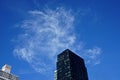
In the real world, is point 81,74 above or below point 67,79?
above

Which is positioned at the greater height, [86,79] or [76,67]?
[76,67]

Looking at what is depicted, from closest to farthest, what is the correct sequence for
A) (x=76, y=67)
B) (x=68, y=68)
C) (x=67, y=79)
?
(x=67, y=79) < (x=68, y=68) < (x=76, y=67)

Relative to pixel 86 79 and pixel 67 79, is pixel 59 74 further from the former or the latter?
pixel 86 79

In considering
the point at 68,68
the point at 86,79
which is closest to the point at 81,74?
the point at 86,79

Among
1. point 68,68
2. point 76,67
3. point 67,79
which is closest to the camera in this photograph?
point 67,79

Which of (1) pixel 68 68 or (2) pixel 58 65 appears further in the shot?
(2) pixel 58 65

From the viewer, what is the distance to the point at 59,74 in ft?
613

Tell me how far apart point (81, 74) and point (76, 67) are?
1100 cm

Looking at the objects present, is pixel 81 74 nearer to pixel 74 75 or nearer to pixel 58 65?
pixel 74 75

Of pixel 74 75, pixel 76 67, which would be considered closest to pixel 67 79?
pixel 74 75

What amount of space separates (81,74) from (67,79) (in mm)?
29542

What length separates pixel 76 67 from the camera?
19762cm

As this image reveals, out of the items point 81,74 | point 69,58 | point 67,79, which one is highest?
point 69,58

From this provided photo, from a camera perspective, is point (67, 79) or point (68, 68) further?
A: point (68, 68)
